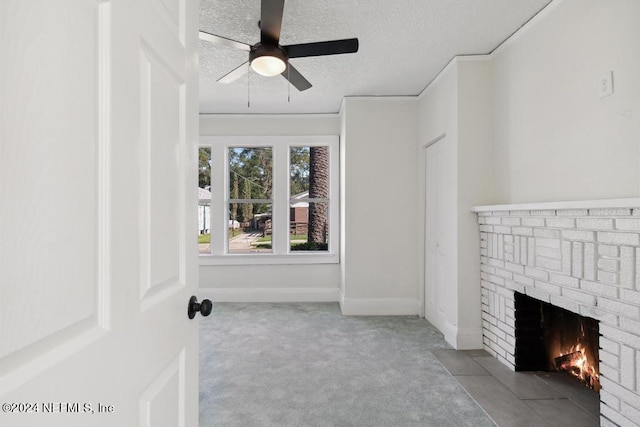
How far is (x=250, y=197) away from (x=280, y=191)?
45 centimetres

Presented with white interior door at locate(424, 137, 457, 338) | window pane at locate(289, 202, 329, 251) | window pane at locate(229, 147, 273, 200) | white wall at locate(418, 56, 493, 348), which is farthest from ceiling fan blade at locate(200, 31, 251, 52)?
window pane at locate(289, 202, 329, 251)

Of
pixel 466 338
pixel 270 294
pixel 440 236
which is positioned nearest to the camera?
pixel 466 338

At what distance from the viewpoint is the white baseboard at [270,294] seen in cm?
493

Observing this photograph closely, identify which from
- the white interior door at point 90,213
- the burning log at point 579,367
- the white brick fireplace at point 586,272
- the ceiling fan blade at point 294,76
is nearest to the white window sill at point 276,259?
the white brick fireplace at point 586,272

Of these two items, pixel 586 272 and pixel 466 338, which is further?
pixel 466 338

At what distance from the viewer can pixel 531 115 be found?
2674mm

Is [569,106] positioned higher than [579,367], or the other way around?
[569,106]

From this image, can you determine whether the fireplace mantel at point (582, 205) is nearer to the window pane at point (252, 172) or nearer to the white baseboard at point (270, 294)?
the white baseboard at point (270, 294)

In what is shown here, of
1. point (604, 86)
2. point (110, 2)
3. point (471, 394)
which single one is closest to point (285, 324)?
point (471, 394)

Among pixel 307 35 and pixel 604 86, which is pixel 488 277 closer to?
pixel 604 86

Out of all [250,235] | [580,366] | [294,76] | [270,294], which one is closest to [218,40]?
[294,76]

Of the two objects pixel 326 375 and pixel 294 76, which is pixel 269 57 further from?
pixel 326 375

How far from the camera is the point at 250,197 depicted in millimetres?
5105

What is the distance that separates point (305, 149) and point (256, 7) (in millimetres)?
2695
